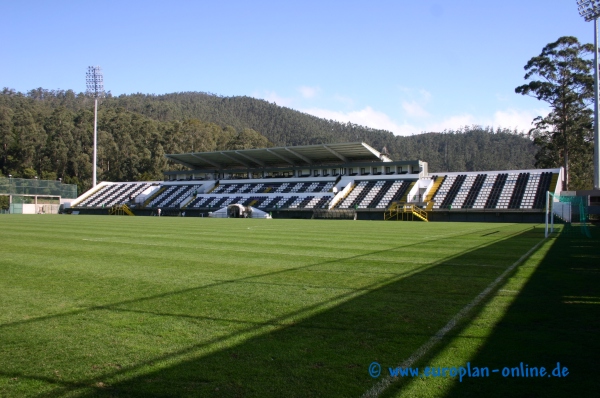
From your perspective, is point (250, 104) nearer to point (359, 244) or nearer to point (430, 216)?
point (430, 216)

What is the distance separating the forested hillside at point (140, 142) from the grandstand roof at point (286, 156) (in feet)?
98.8

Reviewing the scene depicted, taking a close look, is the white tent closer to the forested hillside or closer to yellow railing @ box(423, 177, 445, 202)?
yellow railing @ box(423, 177, 445, 202)

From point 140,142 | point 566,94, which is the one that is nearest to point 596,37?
point 566,94

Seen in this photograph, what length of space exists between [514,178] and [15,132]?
331 ft

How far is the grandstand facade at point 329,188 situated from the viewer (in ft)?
150

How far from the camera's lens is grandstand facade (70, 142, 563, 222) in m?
45.8

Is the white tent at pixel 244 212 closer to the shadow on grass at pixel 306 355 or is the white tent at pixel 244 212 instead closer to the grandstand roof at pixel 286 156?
the grandstand roof at pixel 286 156

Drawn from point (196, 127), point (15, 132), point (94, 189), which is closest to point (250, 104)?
point (196, 127)

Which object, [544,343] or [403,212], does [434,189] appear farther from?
[544,343]

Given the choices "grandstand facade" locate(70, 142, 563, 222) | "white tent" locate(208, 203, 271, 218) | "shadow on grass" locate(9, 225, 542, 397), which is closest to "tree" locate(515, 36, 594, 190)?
"grandstand facade" locate(70, 142, 563, 222)

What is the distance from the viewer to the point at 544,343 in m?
4.88

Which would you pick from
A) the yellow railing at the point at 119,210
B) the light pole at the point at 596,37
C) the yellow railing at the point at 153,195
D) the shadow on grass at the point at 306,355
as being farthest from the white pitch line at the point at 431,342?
Answer: the yellow railing at the point at 153,195

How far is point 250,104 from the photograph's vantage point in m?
185

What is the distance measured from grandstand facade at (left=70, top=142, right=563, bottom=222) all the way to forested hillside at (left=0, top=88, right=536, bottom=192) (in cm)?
2955
